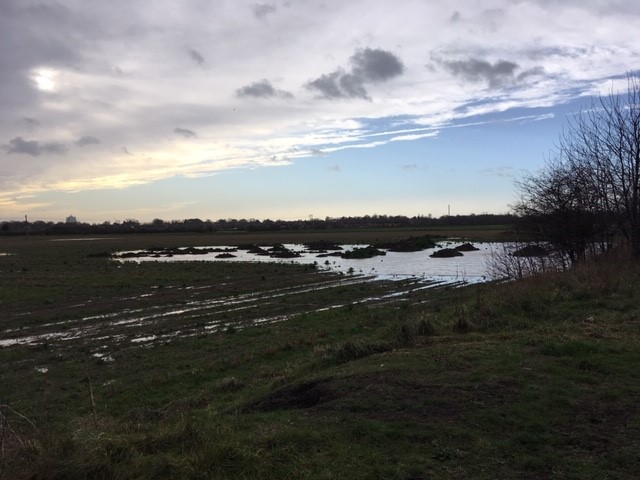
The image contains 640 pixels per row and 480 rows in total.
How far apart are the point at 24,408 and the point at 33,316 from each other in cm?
1254

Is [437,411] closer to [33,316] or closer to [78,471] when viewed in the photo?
[78,471]

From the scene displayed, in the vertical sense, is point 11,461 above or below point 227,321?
above

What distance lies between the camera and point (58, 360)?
13.0 meters

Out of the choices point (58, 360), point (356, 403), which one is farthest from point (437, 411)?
point (58, 360)

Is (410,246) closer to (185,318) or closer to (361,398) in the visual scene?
(185,318)

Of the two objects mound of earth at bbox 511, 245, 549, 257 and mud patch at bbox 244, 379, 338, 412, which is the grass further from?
mound of earth at bbox 511, 245, 549, 257

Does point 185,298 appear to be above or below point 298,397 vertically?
below

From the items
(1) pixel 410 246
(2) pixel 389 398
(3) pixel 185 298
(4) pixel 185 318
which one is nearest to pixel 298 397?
(2) pixel 389 398

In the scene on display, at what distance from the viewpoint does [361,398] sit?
5.88m

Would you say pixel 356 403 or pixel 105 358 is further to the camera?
pixel 105 358

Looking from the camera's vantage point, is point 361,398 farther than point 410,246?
No

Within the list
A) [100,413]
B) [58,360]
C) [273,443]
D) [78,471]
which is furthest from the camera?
[58,360]

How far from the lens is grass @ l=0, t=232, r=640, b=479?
14.1 ft

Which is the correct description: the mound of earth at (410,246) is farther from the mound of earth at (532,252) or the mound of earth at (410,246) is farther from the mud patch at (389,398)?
the mud patch at (389,398)
